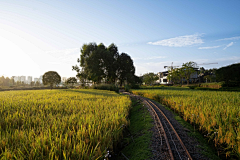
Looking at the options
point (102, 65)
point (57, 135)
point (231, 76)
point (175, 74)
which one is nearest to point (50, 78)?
point (102, 65)

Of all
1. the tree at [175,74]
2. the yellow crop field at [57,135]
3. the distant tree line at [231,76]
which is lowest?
the yellow crop field at [57,135]

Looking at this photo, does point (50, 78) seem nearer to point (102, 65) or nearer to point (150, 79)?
point (102, 65)

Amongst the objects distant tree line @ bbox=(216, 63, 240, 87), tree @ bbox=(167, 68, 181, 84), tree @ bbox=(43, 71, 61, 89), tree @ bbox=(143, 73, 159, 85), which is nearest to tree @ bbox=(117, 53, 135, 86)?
tree @ bbox=(43, 71, 61, 89)

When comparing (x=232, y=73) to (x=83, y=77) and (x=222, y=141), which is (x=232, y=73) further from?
(x=83, y=77)

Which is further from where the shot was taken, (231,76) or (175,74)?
(175,74)

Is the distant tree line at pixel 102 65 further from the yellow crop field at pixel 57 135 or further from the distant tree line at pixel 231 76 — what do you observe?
the yellow crop field at pixel 57 135

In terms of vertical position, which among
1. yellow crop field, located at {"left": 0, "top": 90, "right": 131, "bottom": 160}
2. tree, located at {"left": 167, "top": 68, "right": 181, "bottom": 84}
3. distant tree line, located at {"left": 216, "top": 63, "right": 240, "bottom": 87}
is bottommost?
yellow crop field, located at {"left": 0, "top": 90, "right": 131, "bottom": 160}

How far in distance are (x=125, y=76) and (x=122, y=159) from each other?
52.7 meters

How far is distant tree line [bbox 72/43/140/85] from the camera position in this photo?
1804 inches

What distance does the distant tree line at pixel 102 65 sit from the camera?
4581 cm

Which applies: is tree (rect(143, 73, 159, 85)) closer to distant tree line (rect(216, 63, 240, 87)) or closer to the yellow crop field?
distant tree line (rect(216, 63, 240, 87))

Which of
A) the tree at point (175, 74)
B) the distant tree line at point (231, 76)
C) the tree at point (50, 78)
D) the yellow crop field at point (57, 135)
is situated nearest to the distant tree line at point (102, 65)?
the tree at point (50, 78)

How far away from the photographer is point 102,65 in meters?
48.2

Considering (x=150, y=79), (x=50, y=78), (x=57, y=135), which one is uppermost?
(x=150, y=79)
